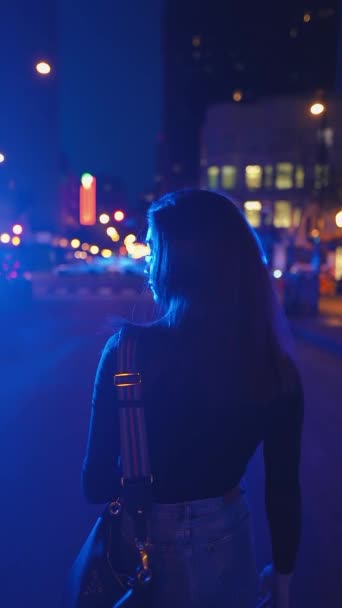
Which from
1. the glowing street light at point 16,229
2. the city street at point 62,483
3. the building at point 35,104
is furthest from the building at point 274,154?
the city street at point 62,483

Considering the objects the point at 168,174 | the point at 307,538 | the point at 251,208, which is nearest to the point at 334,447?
the point at 307,538

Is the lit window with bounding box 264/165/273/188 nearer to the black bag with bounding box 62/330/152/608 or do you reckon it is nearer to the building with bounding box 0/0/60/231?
the building with bounding box 0/0/60/231

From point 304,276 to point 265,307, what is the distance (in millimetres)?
19948

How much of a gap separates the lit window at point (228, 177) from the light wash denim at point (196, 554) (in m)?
49.3

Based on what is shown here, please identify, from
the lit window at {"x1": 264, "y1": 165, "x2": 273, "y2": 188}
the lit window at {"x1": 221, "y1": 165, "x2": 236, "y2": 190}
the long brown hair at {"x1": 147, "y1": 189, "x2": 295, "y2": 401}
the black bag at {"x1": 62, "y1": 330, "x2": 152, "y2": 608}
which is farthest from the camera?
the lit window at {"x1": 221, "y1": 165, "x2": 236, "y2": 190}

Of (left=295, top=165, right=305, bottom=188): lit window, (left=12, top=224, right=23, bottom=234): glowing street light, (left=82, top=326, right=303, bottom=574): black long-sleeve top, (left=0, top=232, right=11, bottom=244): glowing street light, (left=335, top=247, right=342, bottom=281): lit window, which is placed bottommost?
(left=82, top=326, right=303, bottom=574): black long-sleeve top

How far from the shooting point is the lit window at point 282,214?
47625mm

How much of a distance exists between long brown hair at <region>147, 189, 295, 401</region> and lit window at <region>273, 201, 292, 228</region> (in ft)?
153

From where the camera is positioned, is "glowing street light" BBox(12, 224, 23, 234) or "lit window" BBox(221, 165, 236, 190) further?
"lit window" BBox(221, 165, 236, 190)

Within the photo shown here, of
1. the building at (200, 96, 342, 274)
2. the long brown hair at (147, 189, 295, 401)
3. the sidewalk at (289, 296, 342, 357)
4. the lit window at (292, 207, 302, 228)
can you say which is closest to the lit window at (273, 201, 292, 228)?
the building at (200, 96, 342, 274)

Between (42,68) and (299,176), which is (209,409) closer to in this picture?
(42,68)

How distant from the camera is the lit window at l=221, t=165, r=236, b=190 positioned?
164 feet

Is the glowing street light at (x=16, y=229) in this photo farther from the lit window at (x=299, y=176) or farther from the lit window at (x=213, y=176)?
the lit window at (x=299, y=176)

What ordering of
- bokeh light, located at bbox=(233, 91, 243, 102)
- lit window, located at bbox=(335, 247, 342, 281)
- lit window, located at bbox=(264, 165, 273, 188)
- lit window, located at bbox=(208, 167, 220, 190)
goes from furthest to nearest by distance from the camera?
bokeh light, located at bbox=(233, 91, 243, 102) < lit window, located at bbox=(208, 167, 220, 190) < lit window, located at bbox=(264, 165, 273, 188) < lit window, located at bbox=(335, 247, 342, 281)
